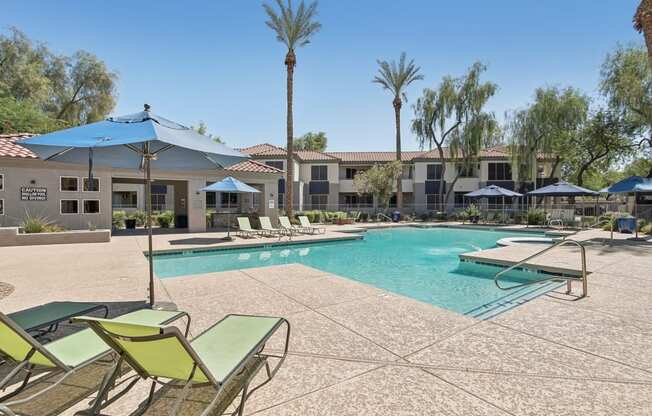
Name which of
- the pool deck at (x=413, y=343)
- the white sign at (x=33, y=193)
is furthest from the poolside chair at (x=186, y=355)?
the white sign at (x=33, y=193)

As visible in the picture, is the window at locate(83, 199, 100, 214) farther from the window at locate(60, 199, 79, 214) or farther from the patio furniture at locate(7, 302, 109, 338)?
the patio furniture at locate(7, 302, 109, 338)

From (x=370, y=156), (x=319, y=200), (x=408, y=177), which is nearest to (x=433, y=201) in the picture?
(x=408, y=177)

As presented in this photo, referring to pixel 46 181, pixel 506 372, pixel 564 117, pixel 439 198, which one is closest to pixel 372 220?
pixel 439 198

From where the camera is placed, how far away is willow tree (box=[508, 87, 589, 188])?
24.9 meters

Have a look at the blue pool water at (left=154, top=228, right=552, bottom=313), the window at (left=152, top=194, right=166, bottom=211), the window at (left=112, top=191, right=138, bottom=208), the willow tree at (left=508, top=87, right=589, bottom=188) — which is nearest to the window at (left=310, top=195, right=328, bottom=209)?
the window at (left=152, top=194, right=166, bottom=211)

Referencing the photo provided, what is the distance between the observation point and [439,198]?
32125mm

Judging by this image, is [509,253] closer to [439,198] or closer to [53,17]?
[53,17]

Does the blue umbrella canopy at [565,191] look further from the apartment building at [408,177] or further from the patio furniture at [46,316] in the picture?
the patio furniture at [46,316]

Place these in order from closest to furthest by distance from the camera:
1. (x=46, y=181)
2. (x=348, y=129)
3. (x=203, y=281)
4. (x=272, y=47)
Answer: (x=203, y=281) < (x=46, y=181) < (x=272, y=47) < (x=348, y=129)

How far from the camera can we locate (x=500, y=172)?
31344mm

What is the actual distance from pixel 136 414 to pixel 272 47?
22190mm

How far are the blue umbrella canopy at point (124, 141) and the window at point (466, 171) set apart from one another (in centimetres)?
2939

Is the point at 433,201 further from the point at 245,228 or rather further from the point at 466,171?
the point at 245,228

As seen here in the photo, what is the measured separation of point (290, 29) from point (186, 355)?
72.7 ft
